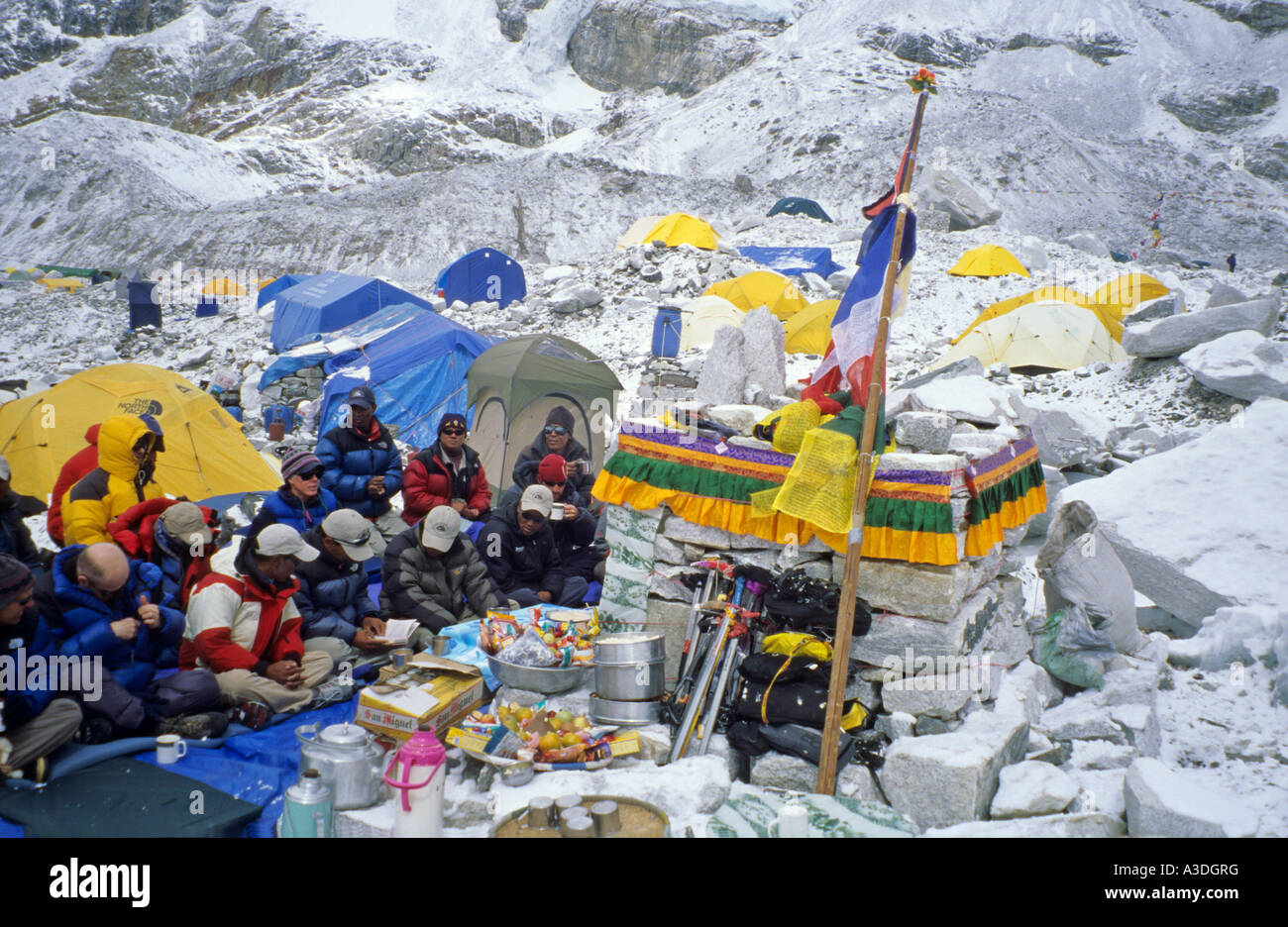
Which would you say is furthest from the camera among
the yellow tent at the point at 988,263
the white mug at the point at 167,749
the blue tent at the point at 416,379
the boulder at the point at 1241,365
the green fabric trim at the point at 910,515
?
the yellow tent at the point at 988,263

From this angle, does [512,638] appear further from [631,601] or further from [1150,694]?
[1150,694]

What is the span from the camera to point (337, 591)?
15.3ft

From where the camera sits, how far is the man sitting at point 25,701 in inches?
123

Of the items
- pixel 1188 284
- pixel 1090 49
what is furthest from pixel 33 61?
pixel 1188 284

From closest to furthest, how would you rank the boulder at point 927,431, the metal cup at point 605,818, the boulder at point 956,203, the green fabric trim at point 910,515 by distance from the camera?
the metal cup at point 605,818 → the green fabric trim at point 910,515 → the boulder at point 927,431 → the boulder at point 956,203

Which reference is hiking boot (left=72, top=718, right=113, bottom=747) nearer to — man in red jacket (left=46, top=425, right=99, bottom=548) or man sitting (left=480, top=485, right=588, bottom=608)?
man in red jacket (left=46, top=425, right=99, bottom=548)

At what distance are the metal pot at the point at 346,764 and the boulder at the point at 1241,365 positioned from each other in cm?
1040

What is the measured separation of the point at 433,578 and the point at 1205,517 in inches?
208

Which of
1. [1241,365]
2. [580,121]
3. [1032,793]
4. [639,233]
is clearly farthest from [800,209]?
[580,121]

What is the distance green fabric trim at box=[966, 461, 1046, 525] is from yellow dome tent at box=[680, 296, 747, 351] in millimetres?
9629

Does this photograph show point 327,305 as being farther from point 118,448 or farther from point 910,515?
point 910,515

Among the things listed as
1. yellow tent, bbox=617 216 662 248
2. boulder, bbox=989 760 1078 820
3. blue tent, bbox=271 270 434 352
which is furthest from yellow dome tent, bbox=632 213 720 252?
boulder, bbox=989 760 1078 820

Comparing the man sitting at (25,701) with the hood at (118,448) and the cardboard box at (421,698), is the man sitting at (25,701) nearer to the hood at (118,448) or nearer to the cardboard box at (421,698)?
the cardboard box at (421,698)

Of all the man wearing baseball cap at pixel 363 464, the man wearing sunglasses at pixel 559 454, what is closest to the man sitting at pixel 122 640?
the man wearing baseball cap at pixel 363 464
